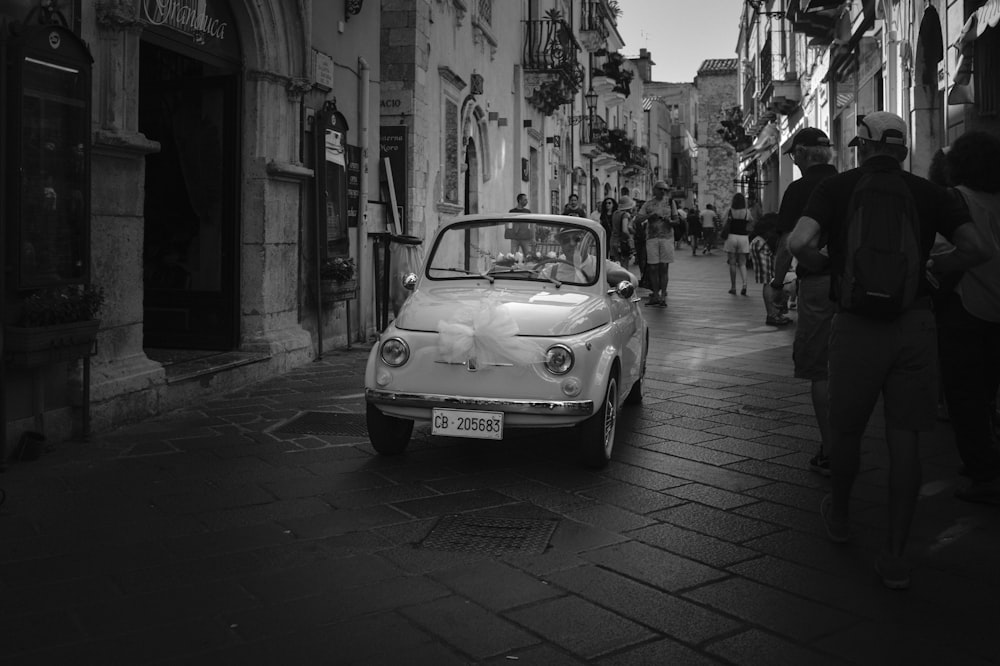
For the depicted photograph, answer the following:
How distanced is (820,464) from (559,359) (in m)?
1.54

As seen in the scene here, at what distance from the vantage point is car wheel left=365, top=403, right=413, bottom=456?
5840 mm

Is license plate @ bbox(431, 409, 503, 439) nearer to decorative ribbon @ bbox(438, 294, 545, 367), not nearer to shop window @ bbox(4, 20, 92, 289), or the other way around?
decorative ribbon @ bbox(438, 294, 545, 367)

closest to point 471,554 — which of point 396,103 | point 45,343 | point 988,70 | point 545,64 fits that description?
point 45,343

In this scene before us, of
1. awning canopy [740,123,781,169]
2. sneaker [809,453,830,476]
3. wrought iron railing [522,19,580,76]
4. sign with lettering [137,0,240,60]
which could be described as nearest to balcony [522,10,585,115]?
wrought iron railing [522,19,580,76]

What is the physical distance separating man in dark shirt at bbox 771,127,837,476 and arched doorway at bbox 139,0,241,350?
17.1ft

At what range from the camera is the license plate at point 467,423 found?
17.8 ft

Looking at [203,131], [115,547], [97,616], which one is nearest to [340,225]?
[203,131]

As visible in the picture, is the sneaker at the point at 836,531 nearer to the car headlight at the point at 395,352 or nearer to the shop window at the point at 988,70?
the car headlight at the point at 395,352

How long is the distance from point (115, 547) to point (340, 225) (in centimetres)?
689

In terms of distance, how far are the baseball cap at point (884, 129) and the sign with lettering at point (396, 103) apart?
32.6 ft

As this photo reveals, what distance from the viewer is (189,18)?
26.6ft

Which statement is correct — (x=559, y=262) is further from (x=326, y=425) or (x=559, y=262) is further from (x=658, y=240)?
(x=658, y=240)

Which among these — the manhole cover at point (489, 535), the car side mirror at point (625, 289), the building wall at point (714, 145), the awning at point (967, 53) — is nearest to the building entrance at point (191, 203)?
the car side mirror at point (625, 289)

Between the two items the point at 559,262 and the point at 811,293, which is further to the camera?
the point at 559,262
